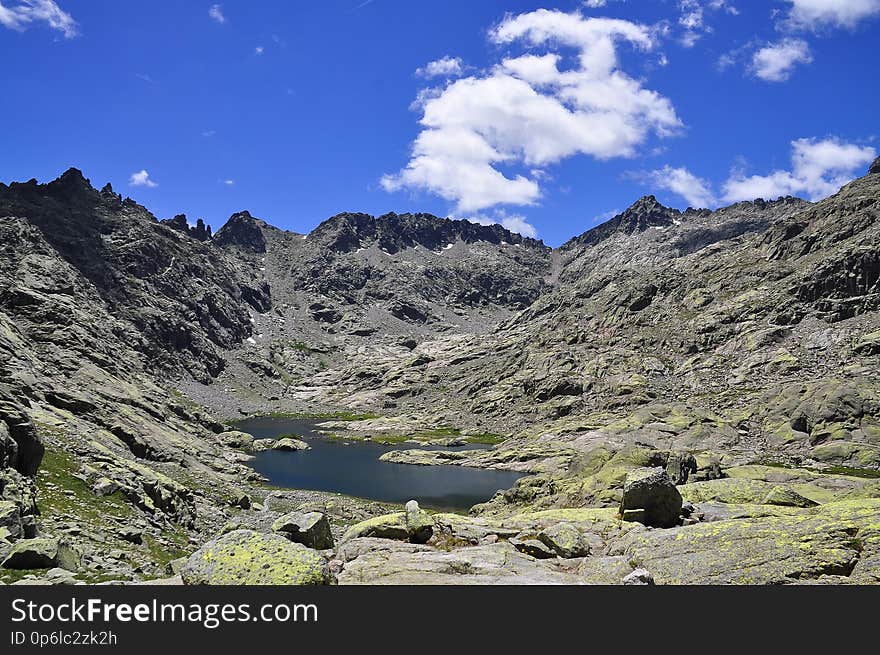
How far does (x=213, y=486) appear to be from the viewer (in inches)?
2731

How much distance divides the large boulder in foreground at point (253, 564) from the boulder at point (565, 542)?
12.4 metres

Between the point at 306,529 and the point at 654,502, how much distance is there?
18.3 m

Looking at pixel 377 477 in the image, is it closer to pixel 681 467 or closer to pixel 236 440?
pixel 236 440

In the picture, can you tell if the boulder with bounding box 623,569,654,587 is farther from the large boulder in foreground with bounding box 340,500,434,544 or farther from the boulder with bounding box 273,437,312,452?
the boulder with bounding box 273,437,312,452

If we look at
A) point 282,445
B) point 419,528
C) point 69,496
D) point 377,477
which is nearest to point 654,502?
point 419,528

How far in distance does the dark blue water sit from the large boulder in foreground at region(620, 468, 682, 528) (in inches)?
2524

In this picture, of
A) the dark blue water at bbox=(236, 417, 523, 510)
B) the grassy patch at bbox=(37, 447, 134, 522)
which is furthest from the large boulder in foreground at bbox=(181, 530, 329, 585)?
the dark blue water at bbox=(236, 417, 523, 510)

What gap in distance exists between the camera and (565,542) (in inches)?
963

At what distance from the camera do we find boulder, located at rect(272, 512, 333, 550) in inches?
859

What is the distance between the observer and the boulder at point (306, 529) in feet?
71.6

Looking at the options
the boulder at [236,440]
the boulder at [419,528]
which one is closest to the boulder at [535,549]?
the boulder at [419,528]

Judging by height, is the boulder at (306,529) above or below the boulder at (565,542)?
above

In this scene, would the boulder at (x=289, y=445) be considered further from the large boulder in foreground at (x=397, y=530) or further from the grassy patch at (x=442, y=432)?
the large boulder in foreground at (x=397, y=530)
